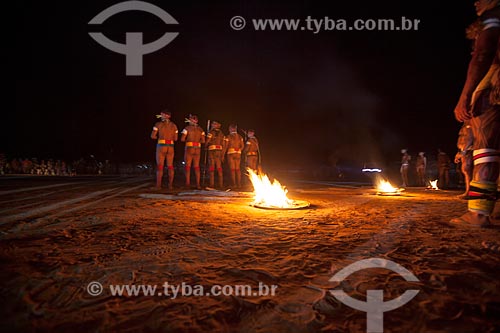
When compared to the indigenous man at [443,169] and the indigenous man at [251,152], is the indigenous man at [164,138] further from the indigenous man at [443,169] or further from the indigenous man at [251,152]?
the indigenous man at [443,169]

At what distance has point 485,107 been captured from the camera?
147 inches

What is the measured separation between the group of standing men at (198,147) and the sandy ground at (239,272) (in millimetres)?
5110

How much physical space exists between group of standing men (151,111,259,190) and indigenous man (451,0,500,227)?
774cm

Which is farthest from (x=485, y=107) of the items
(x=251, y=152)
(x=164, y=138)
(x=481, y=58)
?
(x=251, y=152)

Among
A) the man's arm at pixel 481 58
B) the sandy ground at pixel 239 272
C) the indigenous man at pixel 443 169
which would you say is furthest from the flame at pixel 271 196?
the indigenous man at pixel 443 169

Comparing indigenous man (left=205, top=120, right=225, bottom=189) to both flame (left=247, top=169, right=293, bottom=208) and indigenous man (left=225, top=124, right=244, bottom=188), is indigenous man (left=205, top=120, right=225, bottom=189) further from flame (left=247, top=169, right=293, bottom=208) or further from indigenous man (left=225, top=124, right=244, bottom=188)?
flame (left=247, top=169, right=293, bottom=208)

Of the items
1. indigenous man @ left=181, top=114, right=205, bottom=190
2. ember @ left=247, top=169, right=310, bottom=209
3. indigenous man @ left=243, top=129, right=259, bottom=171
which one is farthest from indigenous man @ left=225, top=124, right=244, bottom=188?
ember @ left=247, top=169, right=310, bottom=209

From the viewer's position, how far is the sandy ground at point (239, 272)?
1.59m

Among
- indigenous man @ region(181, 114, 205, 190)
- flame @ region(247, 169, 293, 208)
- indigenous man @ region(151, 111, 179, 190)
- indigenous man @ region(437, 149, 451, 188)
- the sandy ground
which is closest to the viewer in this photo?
the sandy ground

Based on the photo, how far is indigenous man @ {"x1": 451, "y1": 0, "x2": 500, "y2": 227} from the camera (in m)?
3.50

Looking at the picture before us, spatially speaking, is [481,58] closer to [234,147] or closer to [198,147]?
[198,147]

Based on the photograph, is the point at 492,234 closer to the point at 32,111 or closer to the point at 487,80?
the point at 487,80

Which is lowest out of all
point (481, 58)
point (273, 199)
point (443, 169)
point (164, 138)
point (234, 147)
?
point (273, 199)

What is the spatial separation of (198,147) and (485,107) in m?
8.18
